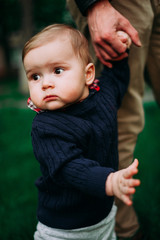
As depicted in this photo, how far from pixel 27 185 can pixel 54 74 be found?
1.70 meters

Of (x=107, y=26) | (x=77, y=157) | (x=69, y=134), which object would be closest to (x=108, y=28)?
(x=107, y=26)

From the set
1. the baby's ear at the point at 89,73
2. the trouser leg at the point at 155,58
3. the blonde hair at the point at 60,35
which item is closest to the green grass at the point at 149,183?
the trouser leg at the point at 155,58

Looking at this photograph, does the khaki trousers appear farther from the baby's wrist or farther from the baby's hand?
the baby's wrist

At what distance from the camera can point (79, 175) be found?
1.18m

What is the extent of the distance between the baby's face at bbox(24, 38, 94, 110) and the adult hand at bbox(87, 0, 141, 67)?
24 cm

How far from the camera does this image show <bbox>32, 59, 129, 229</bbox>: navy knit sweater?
1.20 meters

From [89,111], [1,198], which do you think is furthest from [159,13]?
[1,198]

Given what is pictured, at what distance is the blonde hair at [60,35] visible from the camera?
1.35 meters

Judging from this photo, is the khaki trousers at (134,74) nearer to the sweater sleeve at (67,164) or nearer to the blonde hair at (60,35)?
the blonde hair at (60,35)

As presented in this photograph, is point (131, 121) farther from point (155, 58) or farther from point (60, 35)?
point (60, 35)

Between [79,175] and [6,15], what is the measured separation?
1684cm

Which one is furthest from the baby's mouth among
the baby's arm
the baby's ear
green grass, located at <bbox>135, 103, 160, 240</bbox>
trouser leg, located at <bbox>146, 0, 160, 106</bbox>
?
green grass, located at <bbox>135, 103, 160, 240</bbox>

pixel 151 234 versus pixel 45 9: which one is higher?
pixel 45 9

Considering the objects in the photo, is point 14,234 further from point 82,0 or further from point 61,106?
point 82,0
